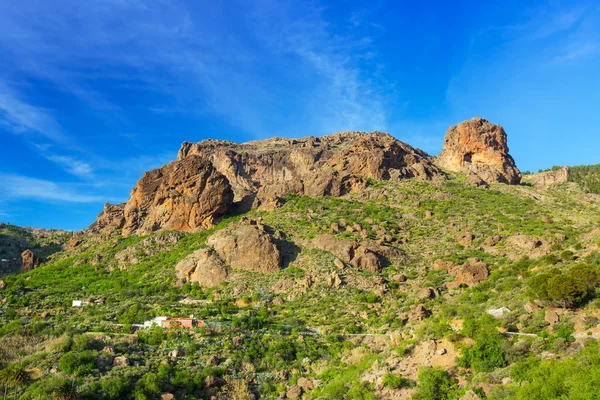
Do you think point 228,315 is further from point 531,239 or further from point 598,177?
point 598,177

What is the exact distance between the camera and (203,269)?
46.8 m

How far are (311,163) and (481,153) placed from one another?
41.8 meters

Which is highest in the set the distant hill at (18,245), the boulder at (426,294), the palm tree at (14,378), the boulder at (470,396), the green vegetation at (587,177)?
the green vegetation at (587,177)

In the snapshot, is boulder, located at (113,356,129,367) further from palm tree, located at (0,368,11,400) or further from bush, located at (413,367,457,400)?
bush, located at (413,367,457,400)

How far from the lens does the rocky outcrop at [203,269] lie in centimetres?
4569

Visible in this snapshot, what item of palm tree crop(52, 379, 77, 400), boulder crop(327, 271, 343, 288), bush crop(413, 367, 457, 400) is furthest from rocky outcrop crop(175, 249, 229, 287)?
bush crop(413, 367, 457, 400)

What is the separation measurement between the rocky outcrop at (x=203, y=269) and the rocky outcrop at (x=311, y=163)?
16.1m

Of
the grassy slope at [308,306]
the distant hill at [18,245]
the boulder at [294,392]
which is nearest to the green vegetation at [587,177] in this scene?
the grassy slope at [308,306]

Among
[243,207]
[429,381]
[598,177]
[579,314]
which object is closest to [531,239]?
[579,314]

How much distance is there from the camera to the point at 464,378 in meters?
23.9

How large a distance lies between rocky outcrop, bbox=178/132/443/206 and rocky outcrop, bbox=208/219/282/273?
1374cm

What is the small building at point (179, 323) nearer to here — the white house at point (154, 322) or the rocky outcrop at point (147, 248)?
the white house at point (154, 322)

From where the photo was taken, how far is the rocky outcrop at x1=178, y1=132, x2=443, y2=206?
6619 centimetres

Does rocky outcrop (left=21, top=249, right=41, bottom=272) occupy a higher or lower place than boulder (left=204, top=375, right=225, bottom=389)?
higher
